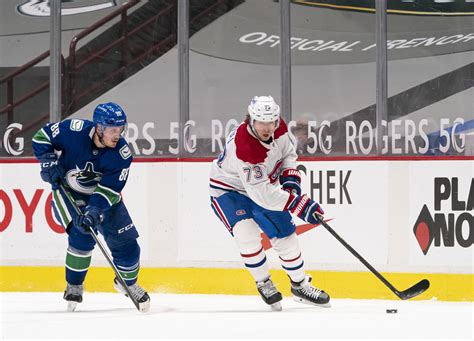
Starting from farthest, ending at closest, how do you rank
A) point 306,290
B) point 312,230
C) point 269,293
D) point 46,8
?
point 46,8 < point 312,230 < point 306,290 < point 269,293

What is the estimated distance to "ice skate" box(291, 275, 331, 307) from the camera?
548 cm

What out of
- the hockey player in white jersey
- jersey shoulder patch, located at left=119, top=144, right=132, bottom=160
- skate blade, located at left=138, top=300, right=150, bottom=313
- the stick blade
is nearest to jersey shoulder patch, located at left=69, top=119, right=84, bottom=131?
jersey shoulder patch, located at left=119, top=144, right=132, bottom=160

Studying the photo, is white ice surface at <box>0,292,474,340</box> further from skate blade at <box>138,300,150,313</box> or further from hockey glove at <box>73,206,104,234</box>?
hockey glove at <box>73,206,104,234</box>

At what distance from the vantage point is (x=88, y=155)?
17.4ft

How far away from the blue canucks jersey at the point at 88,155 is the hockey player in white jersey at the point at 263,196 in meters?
0.50

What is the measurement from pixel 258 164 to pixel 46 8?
2.34m

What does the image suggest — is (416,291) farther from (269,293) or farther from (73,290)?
(73,290)

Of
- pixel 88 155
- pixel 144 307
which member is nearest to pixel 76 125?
pixel 88 155

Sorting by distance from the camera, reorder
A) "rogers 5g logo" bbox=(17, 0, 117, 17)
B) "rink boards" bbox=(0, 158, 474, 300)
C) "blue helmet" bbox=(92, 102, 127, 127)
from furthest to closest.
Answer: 1. "rogers 5g logo" bbox=(17, 0, 117, 17)
2. "rink boards" bbox=(0, 158, 474, 300)
3. "blue helmet" bbox=(92, 102, 127, 127)

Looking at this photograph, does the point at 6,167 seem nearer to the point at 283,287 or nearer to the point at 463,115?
the point at 283,287

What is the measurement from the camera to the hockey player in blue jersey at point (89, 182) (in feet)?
17.1

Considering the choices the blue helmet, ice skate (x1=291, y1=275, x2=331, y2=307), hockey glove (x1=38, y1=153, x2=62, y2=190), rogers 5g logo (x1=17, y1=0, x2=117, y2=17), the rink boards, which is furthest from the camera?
rogers 5g logo (x1=17, y1=0, x2=117, y2=17)

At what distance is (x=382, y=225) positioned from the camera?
609 centimetres

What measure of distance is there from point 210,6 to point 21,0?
49.4 inches
